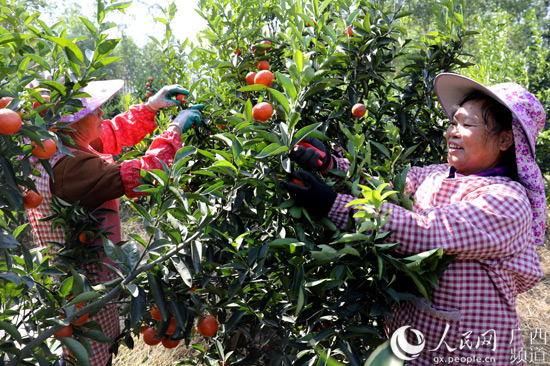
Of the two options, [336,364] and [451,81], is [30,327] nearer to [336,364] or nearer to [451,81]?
[336,364]

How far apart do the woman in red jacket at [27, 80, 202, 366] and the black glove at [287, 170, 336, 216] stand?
2.32ft

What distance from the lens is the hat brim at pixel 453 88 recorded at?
150 cm

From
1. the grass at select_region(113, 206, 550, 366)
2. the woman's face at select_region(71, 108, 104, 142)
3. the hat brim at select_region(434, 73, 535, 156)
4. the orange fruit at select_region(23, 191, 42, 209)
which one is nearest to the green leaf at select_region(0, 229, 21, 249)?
the orange fruit at select_region(23, 191, 42, 209)

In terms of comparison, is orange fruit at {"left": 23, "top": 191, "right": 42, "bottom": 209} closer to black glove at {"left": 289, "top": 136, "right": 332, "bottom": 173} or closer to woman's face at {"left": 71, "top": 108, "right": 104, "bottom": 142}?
woman's face at {"left": 71, "top": 108, "right": 104, "bottom": 142}

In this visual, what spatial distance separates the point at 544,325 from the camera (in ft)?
10.3

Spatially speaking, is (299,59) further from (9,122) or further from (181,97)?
(181,97)

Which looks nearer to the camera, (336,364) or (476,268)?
(336,364)

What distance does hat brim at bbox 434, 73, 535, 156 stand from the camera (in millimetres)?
1499

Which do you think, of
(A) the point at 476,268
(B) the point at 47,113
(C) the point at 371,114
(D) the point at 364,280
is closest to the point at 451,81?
(C) the point at 371,114

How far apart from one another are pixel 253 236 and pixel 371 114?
867 mm

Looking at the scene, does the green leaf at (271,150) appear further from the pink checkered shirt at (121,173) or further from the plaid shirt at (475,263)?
the pink checkered shirt at (121,173)

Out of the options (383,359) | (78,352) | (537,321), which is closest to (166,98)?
(78,352)

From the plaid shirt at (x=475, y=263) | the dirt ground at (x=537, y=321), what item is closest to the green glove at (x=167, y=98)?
the plaid shirt at (x=475, y=263)

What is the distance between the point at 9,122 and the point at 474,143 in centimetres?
138
